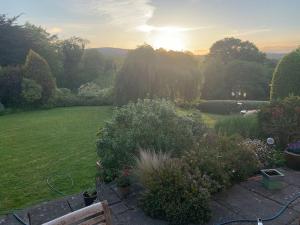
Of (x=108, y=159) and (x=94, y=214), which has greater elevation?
(x=94, y=214)

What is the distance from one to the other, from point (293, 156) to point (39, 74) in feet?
55.0

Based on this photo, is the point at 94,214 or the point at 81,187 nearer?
the point at 94,214

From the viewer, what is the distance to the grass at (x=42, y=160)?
4.65 m

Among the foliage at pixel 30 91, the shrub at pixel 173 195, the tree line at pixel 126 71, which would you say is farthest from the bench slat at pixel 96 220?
the foliage at pixel 30 91

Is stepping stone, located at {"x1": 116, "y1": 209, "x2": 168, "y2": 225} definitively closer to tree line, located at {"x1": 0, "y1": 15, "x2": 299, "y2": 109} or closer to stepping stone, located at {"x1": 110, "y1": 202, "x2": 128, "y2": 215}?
stepping stone, located at {"x1": 110, "y1": 202, "x2": 128, "y2": 215}

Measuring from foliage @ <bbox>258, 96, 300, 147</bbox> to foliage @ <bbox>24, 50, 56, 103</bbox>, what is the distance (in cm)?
1526

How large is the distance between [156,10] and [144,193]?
5.99 meters

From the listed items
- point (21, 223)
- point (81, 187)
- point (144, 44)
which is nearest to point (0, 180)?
point (81, 187)

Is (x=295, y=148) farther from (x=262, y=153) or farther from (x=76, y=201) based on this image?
(x=76, y=201)

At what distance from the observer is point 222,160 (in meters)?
4.28

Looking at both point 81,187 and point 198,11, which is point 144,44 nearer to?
point 198,11

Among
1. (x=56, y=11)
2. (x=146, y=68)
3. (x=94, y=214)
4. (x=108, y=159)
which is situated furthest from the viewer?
(x=146, y=68)

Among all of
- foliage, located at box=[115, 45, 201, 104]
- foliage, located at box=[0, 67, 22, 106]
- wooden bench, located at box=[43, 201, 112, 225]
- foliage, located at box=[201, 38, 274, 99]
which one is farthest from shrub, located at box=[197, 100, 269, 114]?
wooden bench, located at box=[43, 201, 112, 225]

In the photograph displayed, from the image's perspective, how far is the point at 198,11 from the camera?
26.6 feet
